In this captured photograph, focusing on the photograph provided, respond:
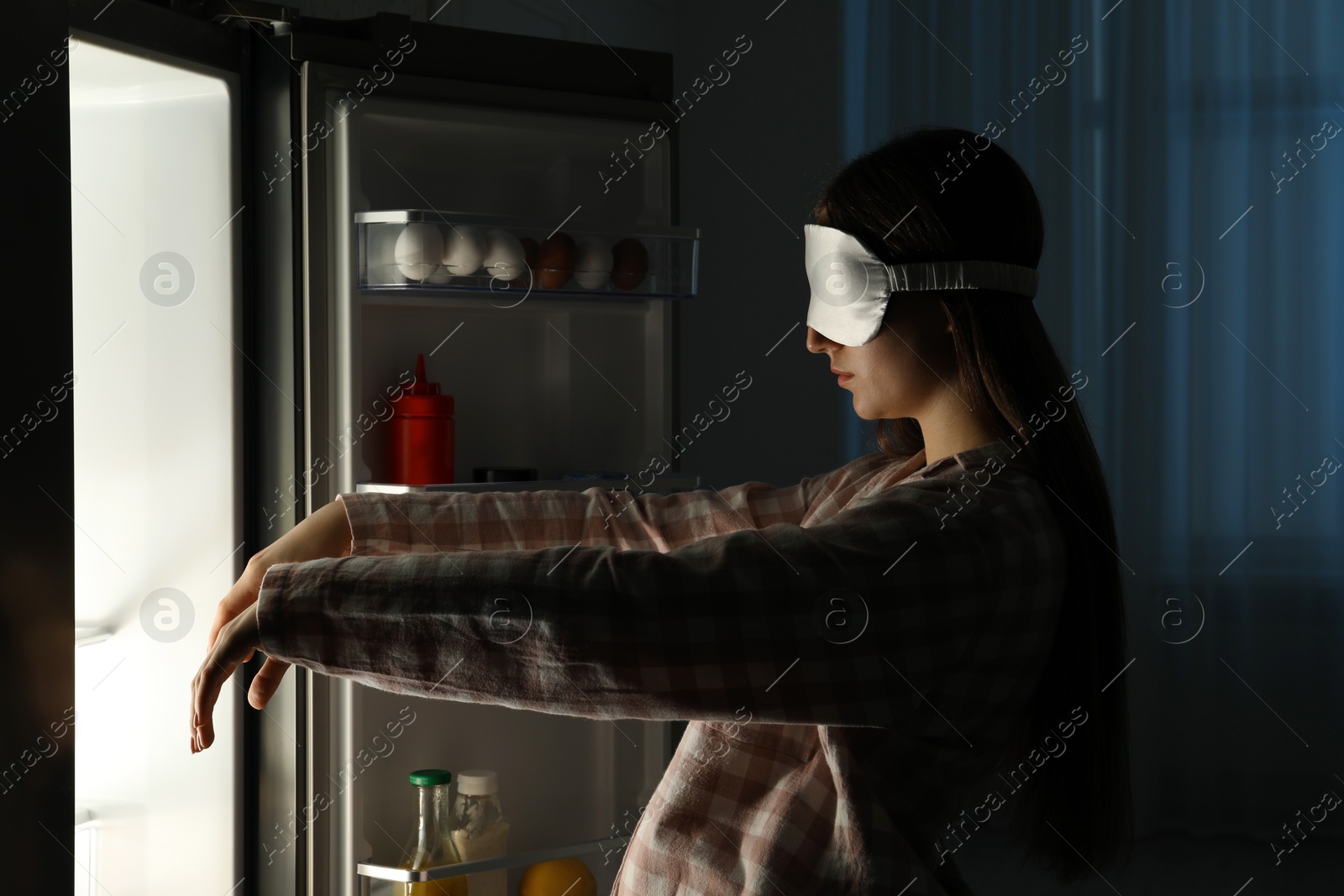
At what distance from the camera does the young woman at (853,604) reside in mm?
Answer: 549

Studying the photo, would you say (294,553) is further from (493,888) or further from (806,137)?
(806,137)

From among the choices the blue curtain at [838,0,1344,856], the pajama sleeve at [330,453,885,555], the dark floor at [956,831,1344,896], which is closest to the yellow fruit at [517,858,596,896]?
the pajama sleeve at [330,453,885,555]

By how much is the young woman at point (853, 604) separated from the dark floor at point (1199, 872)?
1.77 meters

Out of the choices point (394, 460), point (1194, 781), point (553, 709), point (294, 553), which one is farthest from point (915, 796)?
point (1194, 781)

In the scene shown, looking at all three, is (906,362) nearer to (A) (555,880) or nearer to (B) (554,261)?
(B) (554,261)

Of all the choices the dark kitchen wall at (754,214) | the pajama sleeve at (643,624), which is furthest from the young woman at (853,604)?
the dark kitchen wall at (754,214)

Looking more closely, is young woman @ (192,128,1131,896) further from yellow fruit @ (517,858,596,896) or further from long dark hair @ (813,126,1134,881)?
yellow fruit @ (517,858,596,896)

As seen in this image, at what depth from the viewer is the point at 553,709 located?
0.56m

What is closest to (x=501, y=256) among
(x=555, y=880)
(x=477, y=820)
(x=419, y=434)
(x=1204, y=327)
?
(x=419, y=434)

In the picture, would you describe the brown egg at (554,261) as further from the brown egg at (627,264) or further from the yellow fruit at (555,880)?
the yellow fruit at (555,880)

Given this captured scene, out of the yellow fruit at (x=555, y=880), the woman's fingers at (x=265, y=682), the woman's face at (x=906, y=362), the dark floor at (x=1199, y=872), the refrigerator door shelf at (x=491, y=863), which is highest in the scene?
the woman's face at (x=906, y=362)

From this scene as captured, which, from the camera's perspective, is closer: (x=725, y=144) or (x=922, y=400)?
(x=922, y=400)

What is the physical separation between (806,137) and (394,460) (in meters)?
1.62

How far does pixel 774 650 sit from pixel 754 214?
2320mm
